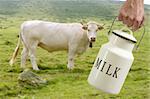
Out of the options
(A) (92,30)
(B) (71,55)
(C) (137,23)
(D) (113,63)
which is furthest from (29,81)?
(C) (137,23)

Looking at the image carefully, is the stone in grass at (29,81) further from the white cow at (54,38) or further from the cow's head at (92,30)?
the white cow at (54,38)

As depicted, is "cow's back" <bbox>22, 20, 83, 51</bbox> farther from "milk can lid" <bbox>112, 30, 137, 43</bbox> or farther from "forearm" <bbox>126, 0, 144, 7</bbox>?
"forearm" <bbox>126, 0, 144, 7</bbox>

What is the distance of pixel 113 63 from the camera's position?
3010 mm

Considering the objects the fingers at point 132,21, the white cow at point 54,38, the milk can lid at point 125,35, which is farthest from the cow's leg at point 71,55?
the fingers at point 132,21

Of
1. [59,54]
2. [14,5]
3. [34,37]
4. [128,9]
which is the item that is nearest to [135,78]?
[34,37]

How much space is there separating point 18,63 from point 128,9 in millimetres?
10749

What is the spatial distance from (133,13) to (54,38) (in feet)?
32.3

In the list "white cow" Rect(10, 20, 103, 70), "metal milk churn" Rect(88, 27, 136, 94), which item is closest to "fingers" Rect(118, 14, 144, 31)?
"metal milk churn" Rect(88, 27, 136, 94)

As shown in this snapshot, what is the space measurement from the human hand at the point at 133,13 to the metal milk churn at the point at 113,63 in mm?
141

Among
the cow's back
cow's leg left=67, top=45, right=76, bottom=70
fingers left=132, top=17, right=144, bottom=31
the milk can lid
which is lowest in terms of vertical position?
cow's leg left=67, top=45, right=76, bottom=70

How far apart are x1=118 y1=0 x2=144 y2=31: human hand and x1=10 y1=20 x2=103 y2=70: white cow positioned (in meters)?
9.12

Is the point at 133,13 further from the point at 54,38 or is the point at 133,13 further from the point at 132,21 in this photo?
the point at 54,38

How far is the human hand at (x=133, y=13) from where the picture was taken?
284 centimetres

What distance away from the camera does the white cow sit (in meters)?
12.3
